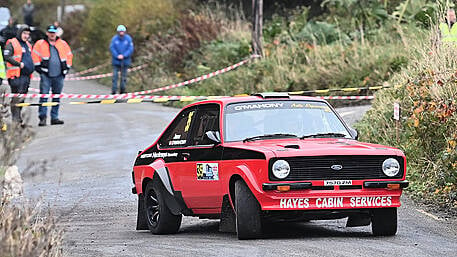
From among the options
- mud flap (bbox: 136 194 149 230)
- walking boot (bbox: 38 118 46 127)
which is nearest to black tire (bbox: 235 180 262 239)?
mud flap (bbox: 136 194 149 230)

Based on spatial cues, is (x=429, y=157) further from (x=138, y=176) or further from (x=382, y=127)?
(x=138, y=176)

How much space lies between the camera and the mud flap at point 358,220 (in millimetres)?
10984

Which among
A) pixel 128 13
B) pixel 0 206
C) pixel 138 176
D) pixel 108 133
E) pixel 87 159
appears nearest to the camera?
pixel 0 206

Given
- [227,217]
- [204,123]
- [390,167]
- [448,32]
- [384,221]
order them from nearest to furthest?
[390,167], [384,221], [227,217], [204,123], [448,32]

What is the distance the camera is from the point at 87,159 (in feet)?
64.8

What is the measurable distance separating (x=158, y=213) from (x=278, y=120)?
1701mm

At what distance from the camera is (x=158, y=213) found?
11875 mm

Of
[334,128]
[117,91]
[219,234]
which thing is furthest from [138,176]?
[117,91]

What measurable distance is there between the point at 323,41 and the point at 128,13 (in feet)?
42.3

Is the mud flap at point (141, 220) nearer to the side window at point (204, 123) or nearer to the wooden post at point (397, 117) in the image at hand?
the side window at point (204, 123)

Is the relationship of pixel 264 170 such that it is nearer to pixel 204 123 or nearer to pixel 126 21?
pixel 204 123

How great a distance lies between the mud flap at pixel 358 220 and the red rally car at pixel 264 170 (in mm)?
11

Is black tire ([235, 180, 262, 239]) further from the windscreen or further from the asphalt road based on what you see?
the windscreen

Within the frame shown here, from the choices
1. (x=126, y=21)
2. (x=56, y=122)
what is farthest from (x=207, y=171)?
(x=126, y=21)
